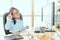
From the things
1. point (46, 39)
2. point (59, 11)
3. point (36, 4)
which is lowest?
point (46, 39)

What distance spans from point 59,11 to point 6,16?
3.05 feet

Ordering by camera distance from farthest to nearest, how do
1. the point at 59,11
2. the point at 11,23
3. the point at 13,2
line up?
1. the point at 13,2
2. the point at 59,11
3. the point at 11,23

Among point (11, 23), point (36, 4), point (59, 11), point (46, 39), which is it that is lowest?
point (46, 39)

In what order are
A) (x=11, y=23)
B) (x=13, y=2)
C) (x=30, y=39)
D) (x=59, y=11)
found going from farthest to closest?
1. (x=13, y=2)
2. (x=59, y=11)
3. (x=11, y=23)
4. (x=30, y=39)

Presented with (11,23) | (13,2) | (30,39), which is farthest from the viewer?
(13,2)

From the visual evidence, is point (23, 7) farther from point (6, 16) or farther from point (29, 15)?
point (6, 16)

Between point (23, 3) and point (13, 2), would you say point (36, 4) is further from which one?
point (13, 2)

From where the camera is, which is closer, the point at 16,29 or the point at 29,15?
the point at 16,29

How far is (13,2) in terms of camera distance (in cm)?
317

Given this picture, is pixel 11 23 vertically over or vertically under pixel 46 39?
over

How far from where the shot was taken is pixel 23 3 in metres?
3.21

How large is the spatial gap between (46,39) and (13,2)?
70.2 inches

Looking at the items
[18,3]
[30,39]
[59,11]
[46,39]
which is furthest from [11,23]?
[18,3]

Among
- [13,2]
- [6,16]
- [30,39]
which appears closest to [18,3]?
[13,2]
